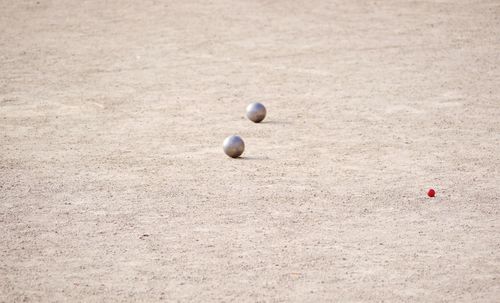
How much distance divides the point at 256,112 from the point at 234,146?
2049mm

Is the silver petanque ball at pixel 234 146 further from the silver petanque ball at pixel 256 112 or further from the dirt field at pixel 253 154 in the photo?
the silver petanque ball at pixel 256 112

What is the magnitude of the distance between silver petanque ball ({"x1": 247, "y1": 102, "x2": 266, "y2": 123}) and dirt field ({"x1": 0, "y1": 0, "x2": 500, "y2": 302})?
176 millimetres

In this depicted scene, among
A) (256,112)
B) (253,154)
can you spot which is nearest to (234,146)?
(253,154)

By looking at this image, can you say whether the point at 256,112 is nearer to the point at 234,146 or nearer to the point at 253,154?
the point at 253,154

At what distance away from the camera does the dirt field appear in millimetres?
8156

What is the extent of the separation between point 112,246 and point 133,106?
655 cm

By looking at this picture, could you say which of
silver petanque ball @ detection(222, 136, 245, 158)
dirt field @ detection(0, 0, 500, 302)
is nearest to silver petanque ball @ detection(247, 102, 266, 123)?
dirt field @ detection(0, 0, 500, 302)

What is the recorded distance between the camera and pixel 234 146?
1191cm

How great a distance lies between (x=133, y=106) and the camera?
49.5 feet

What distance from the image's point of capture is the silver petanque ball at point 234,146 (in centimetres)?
1189

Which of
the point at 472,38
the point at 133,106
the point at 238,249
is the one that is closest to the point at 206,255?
the point at 238,249

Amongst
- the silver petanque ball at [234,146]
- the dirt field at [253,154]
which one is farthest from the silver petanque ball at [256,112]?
the silver petanque ball at [234,146]

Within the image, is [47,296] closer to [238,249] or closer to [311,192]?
[238,249]

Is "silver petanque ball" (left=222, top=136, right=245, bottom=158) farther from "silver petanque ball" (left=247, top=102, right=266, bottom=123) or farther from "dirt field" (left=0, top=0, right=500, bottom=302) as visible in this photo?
"silver petanque ball" (left=247, top=102, right=266, bottom=123)
